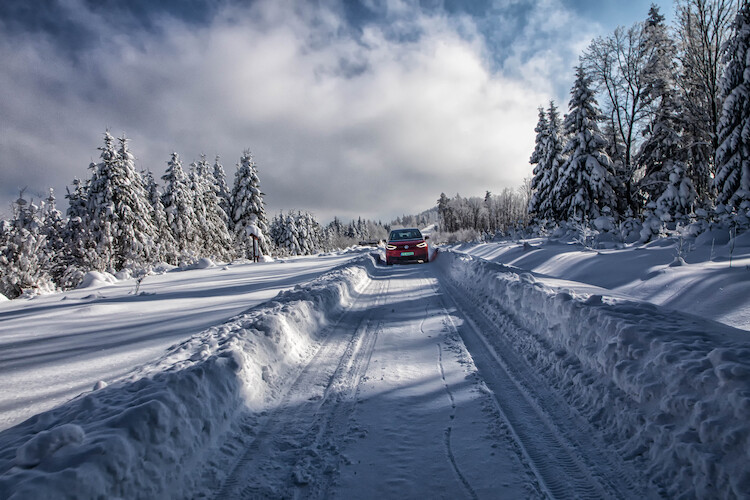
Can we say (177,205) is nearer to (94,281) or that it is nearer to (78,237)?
Answer: (78,237)

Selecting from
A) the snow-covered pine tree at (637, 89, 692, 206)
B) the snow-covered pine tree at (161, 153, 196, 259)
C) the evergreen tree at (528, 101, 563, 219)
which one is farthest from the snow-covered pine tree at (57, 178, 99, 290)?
the snow-covered pine tree at (637, 89, 692, 206)

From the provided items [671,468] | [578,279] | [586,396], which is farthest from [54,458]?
[578,279]

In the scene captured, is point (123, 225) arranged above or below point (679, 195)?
above

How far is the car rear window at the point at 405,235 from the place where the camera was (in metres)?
16.8

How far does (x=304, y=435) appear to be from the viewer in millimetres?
3039

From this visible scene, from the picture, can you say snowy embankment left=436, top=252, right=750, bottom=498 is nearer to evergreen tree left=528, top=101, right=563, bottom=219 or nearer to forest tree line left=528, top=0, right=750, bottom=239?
forest tree line left=528, top=0, right=750, bottom=239

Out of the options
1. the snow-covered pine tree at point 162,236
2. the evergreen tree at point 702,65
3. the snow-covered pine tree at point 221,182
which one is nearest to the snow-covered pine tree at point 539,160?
the evergreen tree at point 702,65

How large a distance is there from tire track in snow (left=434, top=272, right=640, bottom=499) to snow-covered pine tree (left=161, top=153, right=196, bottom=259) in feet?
113

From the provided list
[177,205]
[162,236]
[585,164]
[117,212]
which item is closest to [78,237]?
[117,212]

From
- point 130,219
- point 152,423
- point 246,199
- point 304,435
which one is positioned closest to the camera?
point 152,423

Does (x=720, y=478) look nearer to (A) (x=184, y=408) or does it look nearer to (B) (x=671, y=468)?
(B) (x=671, y=468)

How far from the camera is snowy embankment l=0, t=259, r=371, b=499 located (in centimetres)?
204

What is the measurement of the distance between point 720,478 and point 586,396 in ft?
4.52

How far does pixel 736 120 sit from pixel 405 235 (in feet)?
44.1
